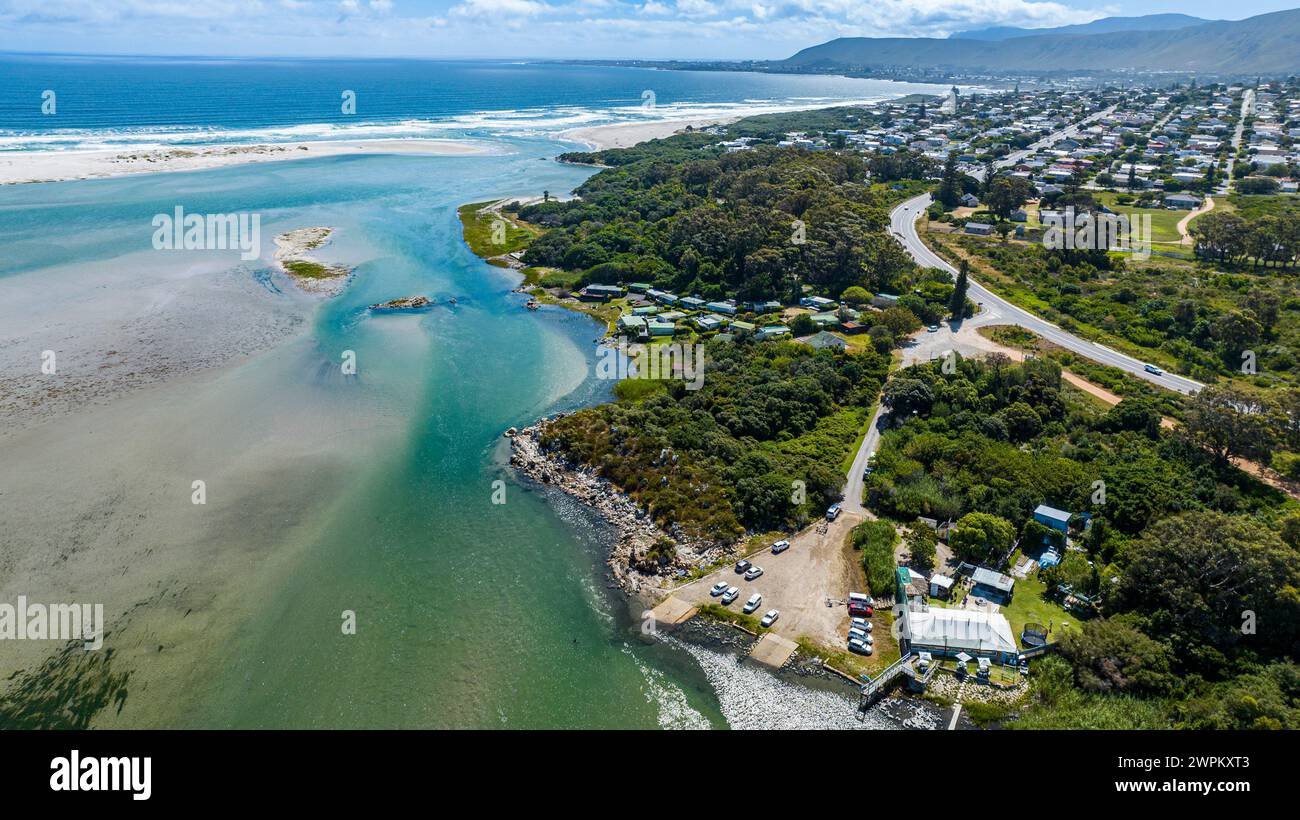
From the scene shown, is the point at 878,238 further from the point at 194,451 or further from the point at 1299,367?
the point at 194,451

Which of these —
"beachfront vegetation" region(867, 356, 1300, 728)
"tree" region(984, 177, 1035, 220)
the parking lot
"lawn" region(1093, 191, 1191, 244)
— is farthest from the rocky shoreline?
"lawn" region(1093, 191, 1191, 244)

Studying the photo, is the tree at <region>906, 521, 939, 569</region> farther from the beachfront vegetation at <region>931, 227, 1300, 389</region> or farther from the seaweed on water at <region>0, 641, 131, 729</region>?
the seaweed on water at <region>0, 641, 131, 729</region>

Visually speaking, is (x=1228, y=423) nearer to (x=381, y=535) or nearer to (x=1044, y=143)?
(x=381, y=535)

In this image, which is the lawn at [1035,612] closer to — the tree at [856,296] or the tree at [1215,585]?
the tree at [1215,585]

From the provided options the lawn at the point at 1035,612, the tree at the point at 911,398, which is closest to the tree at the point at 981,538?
the lawn at the point at 1035,612

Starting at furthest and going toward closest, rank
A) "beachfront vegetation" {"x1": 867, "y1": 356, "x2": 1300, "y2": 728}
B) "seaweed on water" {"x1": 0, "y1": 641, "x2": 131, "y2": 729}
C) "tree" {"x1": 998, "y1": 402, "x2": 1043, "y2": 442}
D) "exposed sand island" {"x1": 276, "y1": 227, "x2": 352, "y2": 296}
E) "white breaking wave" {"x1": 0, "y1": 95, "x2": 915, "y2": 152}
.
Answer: "white breaking wave" {"x1": 0, "y1": 95, "x2": 915, "y2": 152} < "exposed sand island" {"x1": 276, "y1": 227, "x2": 352, "y2": 296} < "tree" {"x1": 998, "y1": 402, "x2": 1043, "y2": 442} < "seaweed on water" {"x1": 0, "y1": 641, "x2": 131, "y2": 729} < "beachfront vegetation" {"x1": 867, "y1": 356, "x2": 1300, "y2": 728}

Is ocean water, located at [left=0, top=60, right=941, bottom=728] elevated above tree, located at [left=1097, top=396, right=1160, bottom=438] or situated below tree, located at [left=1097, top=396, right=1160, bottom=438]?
below

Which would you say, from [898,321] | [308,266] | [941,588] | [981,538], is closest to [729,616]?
[941,588]
